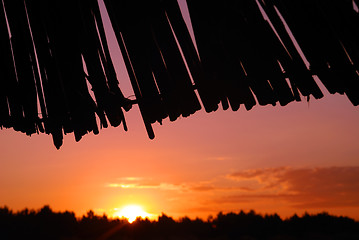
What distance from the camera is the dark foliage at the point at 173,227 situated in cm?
628

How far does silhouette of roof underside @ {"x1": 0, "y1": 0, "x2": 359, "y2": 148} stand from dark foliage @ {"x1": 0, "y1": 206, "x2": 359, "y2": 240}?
4.18 meters

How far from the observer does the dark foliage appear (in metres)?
6.28

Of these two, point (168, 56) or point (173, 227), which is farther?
point (173, 227)

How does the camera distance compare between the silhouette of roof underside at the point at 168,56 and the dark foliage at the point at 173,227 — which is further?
the dark foliage at the point at 173,227

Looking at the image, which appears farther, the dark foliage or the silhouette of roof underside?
the dark foliage

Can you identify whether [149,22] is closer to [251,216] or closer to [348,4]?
[348,4]

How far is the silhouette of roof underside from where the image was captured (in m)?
2.05

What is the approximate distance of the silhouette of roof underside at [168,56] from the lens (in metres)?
2.05

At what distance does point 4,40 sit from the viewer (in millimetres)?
2617

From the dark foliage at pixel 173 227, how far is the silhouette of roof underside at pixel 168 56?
13.7ft

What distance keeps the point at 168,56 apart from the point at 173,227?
17.6 feet

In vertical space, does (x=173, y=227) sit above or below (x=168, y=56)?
below

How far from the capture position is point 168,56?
7.38ft

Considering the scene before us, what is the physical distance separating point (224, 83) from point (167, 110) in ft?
1.39
